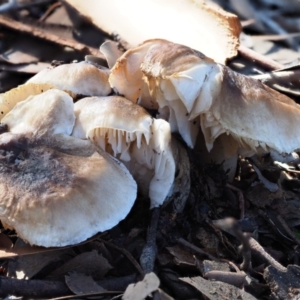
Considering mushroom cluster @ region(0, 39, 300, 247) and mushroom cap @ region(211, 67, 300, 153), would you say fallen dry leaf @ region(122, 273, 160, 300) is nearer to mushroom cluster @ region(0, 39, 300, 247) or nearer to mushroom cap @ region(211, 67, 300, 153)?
mushroom cluster @ region(0, 39, 300, 247)

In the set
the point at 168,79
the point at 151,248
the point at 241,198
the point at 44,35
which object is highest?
the point at 168,79

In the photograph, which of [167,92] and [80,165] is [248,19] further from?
[80,165]

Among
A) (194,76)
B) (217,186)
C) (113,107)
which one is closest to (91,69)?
(113,107)

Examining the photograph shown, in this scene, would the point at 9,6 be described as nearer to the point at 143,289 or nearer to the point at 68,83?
the point at 68,83

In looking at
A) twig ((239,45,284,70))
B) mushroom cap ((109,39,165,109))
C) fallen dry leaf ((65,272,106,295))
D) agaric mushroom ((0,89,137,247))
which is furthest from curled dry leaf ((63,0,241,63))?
fallen dry leaf ((65,272,106,295))

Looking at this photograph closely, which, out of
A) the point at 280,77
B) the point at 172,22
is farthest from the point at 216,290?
the point at 172,22

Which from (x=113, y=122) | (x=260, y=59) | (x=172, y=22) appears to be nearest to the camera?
(x=113, y=122)

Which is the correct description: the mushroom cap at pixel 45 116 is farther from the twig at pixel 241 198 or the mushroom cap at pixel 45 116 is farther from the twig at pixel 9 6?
the twig at pixel 9 6
